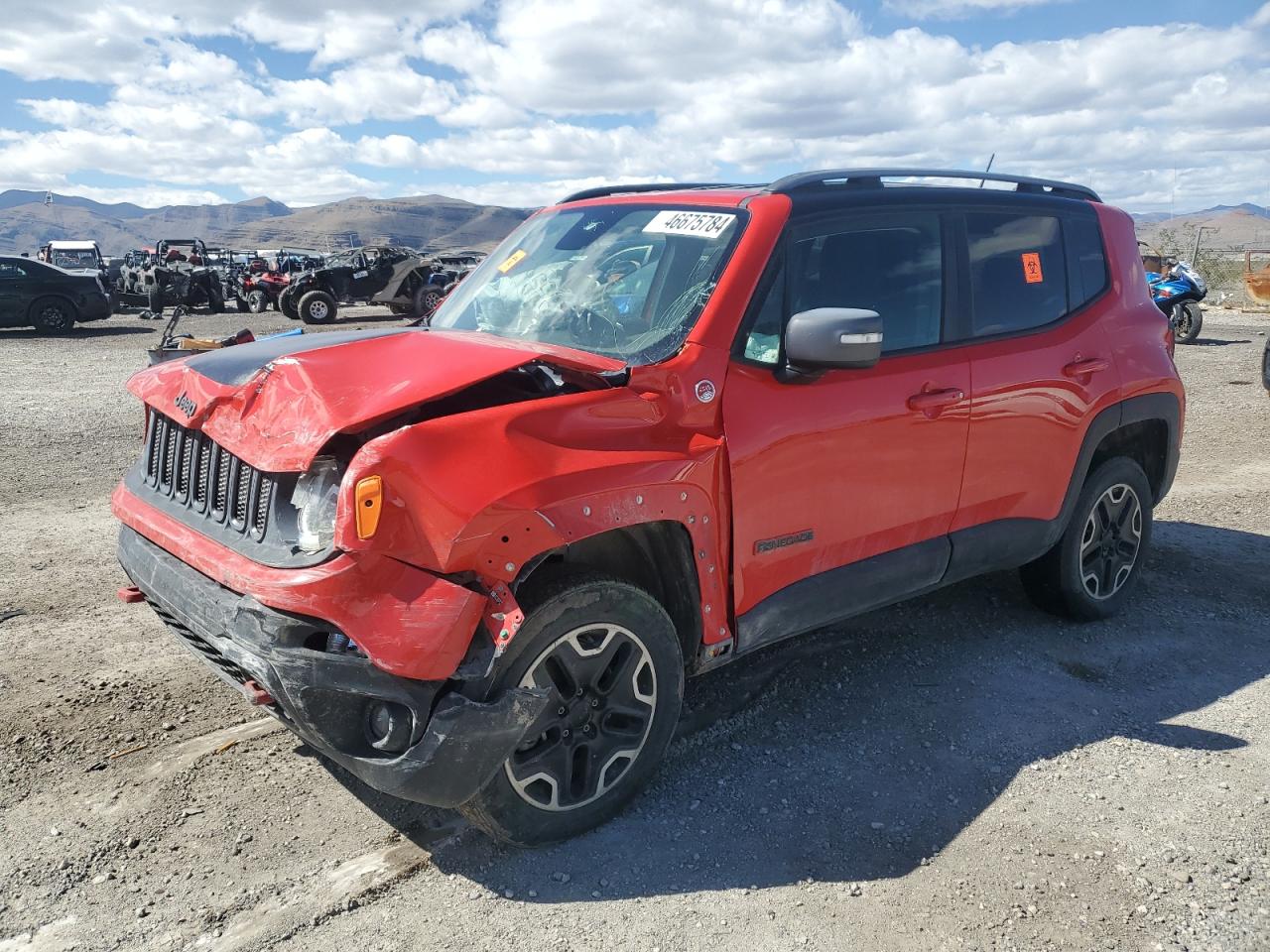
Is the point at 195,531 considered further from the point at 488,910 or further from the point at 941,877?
the point at 941,877

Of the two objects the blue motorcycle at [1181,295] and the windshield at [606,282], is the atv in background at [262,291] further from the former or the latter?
the windshield at [606,282]

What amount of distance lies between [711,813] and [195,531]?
76.0 inches

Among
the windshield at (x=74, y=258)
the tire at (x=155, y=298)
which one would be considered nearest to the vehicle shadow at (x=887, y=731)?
the tire at (x=155, y=298)

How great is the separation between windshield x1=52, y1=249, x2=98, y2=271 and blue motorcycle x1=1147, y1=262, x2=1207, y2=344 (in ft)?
122

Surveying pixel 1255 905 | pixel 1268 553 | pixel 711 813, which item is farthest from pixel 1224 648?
pixel 711 813

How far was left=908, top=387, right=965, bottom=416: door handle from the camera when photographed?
152 inches

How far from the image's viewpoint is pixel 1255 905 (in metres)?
2.96

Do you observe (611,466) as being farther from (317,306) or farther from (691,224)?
(317,306)

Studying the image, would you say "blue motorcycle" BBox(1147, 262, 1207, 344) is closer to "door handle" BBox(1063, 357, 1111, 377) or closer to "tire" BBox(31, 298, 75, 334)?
"door handle" BBox(1063, 357, 1111, 377)

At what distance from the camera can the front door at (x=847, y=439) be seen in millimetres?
3420

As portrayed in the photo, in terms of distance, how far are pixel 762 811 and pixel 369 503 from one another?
1.74 meters

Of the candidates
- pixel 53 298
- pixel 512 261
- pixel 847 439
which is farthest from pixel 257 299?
pixel 847 439

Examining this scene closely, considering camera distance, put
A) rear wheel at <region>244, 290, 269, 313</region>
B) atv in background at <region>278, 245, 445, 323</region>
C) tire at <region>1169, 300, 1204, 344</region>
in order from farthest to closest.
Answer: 1. rear wheel at <region>244, 290, 269, 313</region>
2. atv in background at <region>278, 245, 445, 323</region>
3. tire at <region>1169, 300, 1204, 344</region>

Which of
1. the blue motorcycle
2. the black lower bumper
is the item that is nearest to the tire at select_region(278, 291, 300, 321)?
the blue motorcycle
